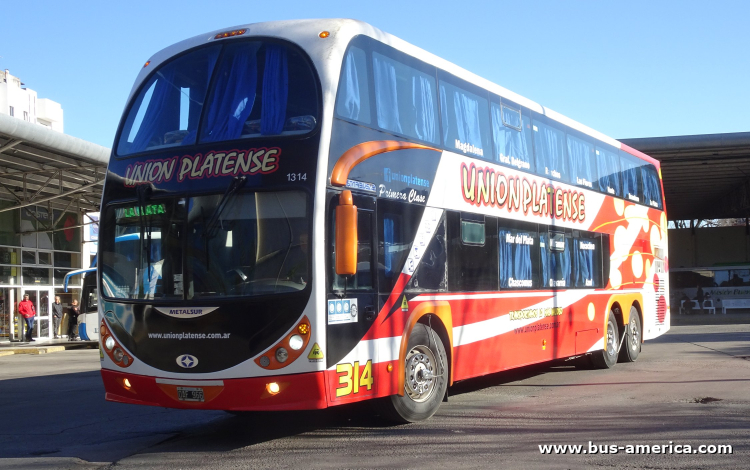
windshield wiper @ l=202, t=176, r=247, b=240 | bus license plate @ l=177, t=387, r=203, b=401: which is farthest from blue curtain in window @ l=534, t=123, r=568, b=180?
bus license plate @ l=177, t=387, r=203, b=401

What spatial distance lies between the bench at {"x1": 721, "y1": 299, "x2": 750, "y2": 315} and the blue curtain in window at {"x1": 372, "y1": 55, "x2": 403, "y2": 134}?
35.7m

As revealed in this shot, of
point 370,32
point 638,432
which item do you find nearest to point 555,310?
point 638,432

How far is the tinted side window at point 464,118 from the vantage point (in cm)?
1016

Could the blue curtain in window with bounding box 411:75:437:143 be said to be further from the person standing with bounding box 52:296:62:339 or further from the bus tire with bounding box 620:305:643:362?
the person standing with bounding box 52:296:62:339

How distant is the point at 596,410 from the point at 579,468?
3280 mm

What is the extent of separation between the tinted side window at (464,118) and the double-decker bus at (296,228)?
0.10ft

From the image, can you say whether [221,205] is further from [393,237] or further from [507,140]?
[507,140]

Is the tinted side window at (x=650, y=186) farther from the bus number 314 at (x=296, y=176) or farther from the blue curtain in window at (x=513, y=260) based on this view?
the bus number 314 at (x=296, y=176)

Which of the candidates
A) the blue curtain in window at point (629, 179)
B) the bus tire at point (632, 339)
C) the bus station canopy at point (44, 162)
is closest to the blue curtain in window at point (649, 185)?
the blue curtain in window at point (629, 179)

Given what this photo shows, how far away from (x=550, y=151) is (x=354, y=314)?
629 centimetres

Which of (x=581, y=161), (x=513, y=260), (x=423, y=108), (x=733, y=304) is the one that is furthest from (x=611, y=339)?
(x=733, y=304)

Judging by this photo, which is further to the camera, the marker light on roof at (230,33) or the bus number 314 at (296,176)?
the marker light on roof at (230,33)

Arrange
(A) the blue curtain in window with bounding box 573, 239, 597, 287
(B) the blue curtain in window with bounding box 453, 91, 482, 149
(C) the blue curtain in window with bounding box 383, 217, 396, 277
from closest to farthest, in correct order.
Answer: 1. (C) the blue curtain in window with bounding box 383, 217, 396, 277
2. (B) the blue curtain in window with bounding box 453, 91, 482, 149
3. (A) the blue curtain in window with bounding box 573, 239, 597, 287

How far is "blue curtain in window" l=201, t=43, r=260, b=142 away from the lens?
8.01 metres
